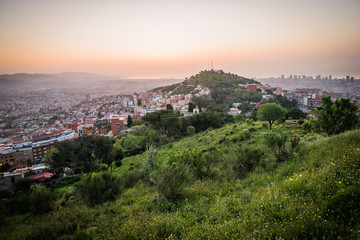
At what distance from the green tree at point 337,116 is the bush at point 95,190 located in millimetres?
11797

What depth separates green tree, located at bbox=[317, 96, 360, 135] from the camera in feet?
31.5

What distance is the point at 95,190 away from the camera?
696cm

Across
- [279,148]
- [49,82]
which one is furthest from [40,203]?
[49,82]

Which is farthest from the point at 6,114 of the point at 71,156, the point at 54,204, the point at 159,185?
the point at 159,185

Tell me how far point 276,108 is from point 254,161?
1418 centimetres

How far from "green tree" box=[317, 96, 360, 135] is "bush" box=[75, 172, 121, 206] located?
1180 centimetres

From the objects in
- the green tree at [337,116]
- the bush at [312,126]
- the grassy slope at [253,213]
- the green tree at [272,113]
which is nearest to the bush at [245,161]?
the grassy slope at [253,213]

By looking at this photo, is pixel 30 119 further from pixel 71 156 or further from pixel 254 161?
pixel 254 161

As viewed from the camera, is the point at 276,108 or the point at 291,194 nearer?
the point at 291,194

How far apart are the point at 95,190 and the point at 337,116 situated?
13.0 meters

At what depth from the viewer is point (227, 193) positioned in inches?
206

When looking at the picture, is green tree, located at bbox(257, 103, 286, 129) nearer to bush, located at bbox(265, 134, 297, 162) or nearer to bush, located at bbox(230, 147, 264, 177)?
bush, located at bbox(265, 134, 297, 162)

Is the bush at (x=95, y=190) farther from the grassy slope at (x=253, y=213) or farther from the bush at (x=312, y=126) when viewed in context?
the bush at (x=312, y=126)

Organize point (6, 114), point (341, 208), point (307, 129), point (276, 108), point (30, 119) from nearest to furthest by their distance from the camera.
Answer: point (341, 208) → point (307, 129) → point (276, 108) → point (6, 114) → point (30, 119)
